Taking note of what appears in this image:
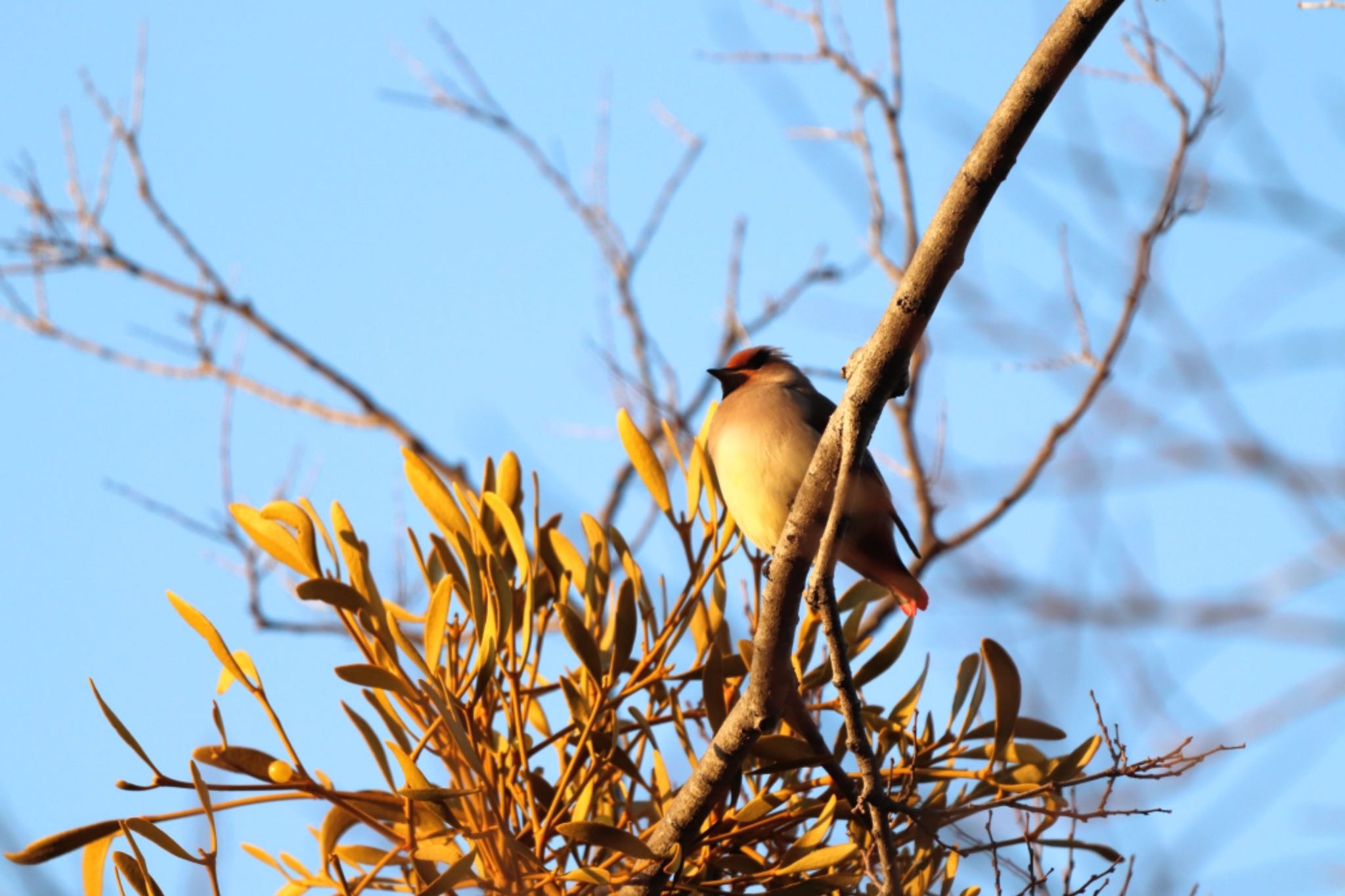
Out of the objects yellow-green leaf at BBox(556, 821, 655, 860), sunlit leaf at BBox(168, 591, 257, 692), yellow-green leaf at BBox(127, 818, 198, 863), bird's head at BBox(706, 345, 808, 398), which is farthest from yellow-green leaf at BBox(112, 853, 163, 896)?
bird's head at BBox(706, 345, 808, 398)

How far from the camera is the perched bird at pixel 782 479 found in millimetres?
2896

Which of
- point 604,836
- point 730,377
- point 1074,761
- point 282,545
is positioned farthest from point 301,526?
point 730,377

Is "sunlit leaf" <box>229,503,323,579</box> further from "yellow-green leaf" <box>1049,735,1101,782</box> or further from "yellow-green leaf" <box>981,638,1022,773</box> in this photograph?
"yellow-green leaf" <box>1049,735,1101,782</box>

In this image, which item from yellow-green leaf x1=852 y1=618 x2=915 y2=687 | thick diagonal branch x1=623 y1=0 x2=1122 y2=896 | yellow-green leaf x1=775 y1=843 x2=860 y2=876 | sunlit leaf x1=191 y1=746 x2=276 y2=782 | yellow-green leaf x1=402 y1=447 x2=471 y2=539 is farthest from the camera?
yellow-green leaf x1=852 y1=618 x2=915 y2=687

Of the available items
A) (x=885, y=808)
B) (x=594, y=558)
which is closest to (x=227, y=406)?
(x=594, y=558)

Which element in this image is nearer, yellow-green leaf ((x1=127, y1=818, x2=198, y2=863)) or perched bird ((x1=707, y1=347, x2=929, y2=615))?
yellow-green leaf ((x1=127, y1=818, x2=198, y2=863))

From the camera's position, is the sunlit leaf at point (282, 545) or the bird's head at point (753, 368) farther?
the bird's head at point (753, 368)

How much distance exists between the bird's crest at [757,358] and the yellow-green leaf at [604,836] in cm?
206

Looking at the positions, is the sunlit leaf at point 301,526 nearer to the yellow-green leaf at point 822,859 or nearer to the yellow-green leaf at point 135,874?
the yellow-green leaf at point 135,874

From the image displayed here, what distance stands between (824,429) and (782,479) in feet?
0.74

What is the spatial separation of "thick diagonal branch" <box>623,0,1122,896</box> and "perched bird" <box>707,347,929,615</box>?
604 mm

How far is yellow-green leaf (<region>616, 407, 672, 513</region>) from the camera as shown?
2.45m

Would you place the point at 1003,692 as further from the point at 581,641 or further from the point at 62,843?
the point at 62,843

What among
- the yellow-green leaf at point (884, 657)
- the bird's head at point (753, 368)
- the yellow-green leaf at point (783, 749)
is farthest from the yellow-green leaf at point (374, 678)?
the bird's head at point (753, 368)
